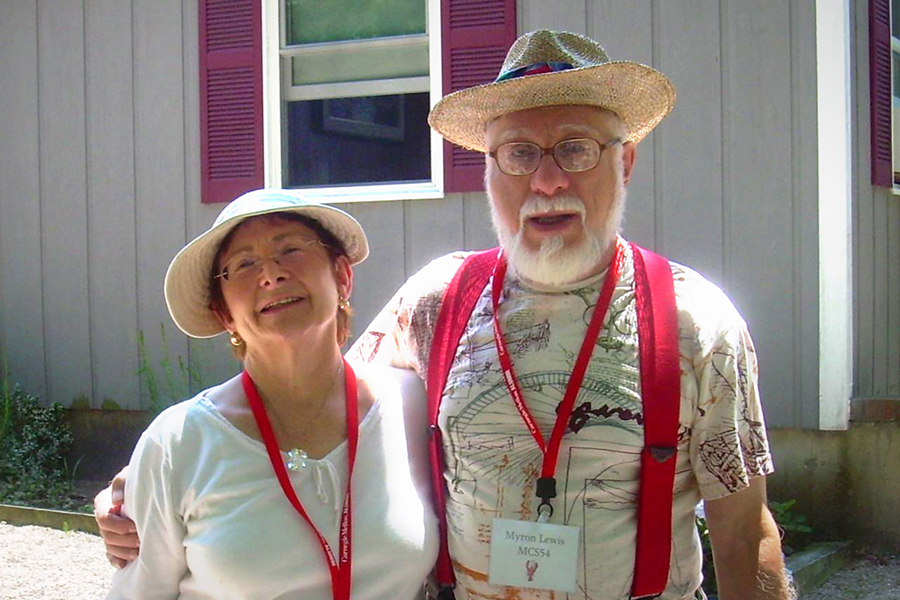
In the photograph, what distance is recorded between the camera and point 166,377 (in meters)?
6.19

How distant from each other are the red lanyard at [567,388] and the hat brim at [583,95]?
367 mm

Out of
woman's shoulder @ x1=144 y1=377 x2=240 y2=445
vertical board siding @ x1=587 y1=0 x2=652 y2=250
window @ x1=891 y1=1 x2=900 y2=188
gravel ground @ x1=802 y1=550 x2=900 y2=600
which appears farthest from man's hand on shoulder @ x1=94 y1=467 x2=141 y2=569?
window @ x1=891 y1=1 x2=900 y2=188

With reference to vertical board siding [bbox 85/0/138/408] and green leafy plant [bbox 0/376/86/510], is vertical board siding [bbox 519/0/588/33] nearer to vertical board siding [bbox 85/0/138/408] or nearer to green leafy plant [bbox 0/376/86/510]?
vertical board siding [bbox 85/0/138/408]

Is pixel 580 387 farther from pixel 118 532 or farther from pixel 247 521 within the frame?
pixel 118 532

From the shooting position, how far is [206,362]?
6.10m

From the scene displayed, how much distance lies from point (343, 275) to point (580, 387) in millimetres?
632

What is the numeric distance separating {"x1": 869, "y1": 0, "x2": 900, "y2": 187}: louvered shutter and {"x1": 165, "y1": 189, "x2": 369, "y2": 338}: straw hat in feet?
12.5

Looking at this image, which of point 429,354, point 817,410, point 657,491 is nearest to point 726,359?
point 657,491

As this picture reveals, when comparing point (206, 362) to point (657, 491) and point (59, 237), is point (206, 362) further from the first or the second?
point (657, 491)

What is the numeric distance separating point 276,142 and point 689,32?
2424mm

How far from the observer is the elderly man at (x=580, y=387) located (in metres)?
2.06

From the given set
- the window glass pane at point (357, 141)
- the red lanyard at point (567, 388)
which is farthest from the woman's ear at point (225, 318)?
the window glass pane at point (357, 141)

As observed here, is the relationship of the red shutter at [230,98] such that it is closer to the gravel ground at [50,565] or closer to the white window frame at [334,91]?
the white window frame at [334,91]

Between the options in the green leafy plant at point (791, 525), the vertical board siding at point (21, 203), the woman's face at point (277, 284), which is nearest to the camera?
the woman's face at point (277, 284)
